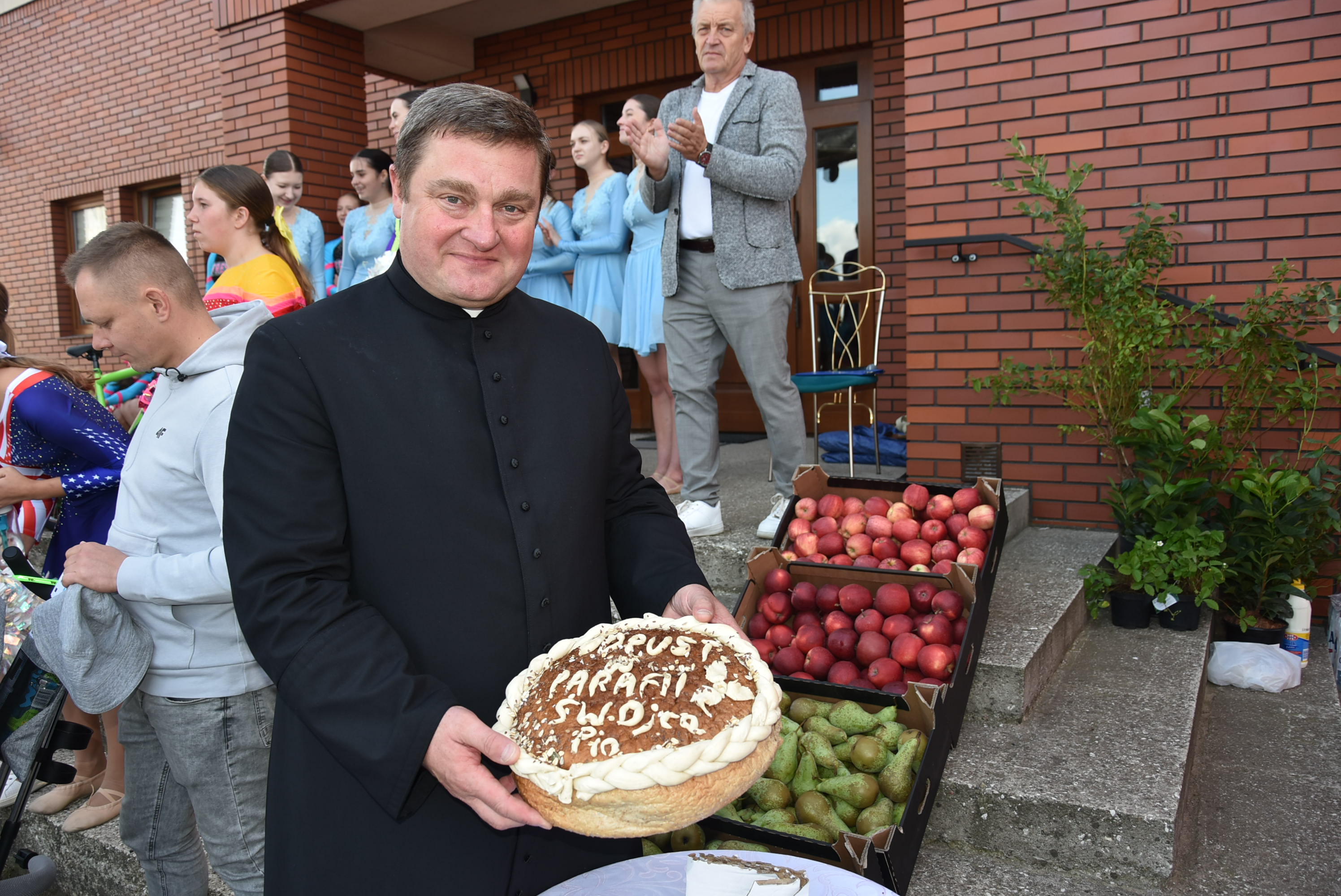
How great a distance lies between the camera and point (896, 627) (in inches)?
109

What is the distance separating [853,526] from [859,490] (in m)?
0.30

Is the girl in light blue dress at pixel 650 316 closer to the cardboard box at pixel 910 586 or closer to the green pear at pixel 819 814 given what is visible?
the cardboard box at pixel 910 586

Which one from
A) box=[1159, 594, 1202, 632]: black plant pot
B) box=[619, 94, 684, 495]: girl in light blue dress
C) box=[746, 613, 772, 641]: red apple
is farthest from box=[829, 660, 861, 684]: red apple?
box=[619, 94, 684, 495]: girl in light blue dress

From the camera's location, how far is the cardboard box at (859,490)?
3.28m

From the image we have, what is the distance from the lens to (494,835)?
4.88ft

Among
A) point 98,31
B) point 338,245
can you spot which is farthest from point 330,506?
point 98,31

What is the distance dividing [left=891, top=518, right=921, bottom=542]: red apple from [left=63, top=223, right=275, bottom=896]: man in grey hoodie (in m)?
2.18

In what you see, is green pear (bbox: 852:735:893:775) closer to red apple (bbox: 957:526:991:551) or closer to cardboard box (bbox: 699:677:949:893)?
cardboard box (bbox: 699:677:949:893)

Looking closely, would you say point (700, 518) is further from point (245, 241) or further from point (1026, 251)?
→ point (245, 241)

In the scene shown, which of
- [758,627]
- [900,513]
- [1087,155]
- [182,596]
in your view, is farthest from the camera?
[1087,155]

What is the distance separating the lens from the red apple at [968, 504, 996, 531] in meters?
3.21

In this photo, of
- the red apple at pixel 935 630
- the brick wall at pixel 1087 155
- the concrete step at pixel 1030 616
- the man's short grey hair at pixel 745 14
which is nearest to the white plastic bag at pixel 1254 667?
the concrete step at pixel 1030 616

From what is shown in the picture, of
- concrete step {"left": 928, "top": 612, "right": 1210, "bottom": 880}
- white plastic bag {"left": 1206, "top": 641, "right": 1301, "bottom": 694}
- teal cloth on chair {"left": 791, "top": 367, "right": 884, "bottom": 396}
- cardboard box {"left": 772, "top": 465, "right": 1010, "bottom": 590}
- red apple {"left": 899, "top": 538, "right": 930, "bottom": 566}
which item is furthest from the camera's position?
teal cloth on chair {"left": 791, "top": 367, "right": 884, "bottom": 396}

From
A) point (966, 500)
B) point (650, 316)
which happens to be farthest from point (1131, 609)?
point (650, 316)
